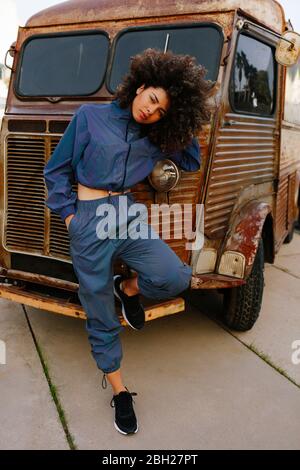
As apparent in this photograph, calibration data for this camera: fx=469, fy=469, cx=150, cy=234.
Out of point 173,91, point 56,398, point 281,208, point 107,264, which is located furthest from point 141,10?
point 56,398

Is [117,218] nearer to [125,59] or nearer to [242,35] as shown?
[125,59]

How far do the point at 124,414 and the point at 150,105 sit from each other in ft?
5.25

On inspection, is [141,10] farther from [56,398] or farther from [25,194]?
[56,398]

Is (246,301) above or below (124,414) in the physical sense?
above

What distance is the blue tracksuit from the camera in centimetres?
235

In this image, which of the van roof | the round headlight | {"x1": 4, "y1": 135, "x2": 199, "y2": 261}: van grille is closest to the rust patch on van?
{"x1": 4, "y1": 135, "x2": 199, "y2": 261}: van grille

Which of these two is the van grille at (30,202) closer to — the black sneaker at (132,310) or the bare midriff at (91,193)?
the black sneaker at (132,310)

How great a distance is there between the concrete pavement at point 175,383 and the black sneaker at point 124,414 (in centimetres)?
4

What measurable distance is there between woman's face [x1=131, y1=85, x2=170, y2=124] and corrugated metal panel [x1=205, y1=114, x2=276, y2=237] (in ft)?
2.80

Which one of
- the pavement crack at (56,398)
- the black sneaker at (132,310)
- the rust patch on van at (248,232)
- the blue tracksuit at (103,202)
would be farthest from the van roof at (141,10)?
the pavement crack at (56,398)

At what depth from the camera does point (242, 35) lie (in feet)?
10.7

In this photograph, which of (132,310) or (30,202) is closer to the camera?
(132,310)

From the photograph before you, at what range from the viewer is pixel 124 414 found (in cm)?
249

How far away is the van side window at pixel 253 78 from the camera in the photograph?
332 cm
